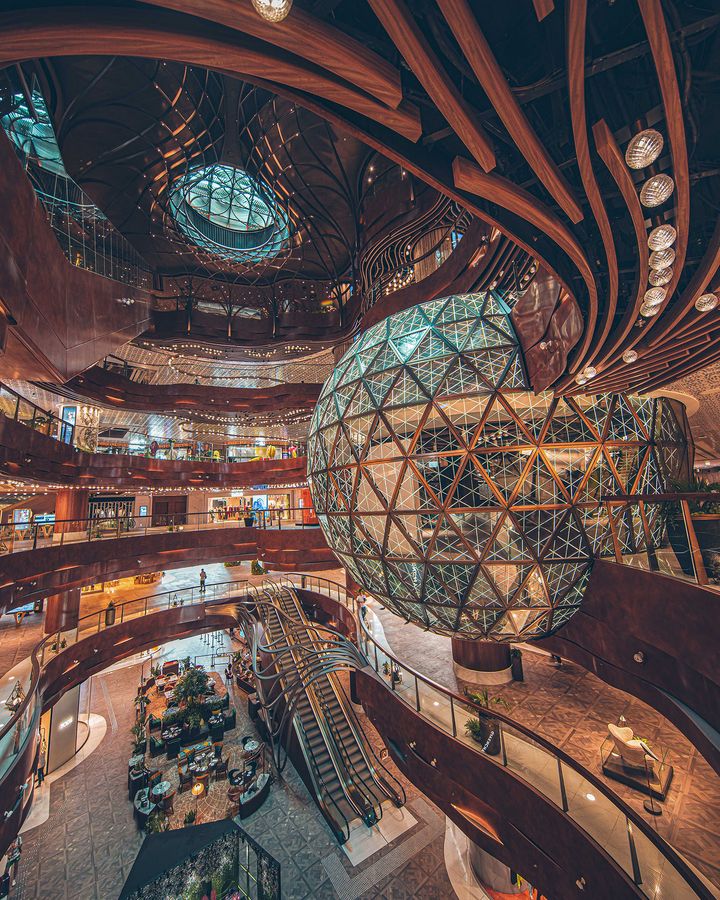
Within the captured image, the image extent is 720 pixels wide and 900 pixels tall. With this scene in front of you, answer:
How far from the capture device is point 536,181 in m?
3.90

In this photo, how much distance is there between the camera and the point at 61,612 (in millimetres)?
22438

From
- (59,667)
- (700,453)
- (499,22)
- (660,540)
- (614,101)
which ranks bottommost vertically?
(59,667)

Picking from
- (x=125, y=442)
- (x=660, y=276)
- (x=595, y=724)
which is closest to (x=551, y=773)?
(x=595, y=724)

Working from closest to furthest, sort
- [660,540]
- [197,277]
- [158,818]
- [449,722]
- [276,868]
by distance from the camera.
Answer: [660,540]
[449,722]
[276,868]
[158,818]
[197,277]

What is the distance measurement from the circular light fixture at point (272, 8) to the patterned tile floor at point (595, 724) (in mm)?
12530

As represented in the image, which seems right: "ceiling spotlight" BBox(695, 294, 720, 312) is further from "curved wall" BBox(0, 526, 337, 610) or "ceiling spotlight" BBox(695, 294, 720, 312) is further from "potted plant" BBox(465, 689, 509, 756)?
"curved wall" BBox(0, 526, 337, 610)

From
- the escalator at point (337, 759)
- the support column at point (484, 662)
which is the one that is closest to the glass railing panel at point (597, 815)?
the support column at point (484, 662)

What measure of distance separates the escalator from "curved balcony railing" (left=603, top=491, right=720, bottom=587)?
10.9 meters

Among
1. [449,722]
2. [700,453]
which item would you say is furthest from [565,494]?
[700,453]

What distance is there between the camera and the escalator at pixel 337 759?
50.3ft

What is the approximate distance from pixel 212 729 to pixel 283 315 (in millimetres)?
24107

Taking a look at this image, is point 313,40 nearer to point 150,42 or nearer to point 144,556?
point 150,42

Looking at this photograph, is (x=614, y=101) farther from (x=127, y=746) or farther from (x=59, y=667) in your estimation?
(x=127, y=746)

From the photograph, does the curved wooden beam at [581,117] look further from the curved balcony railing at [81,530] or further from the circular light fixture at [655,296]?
the curved balcony railing at [81,530]
